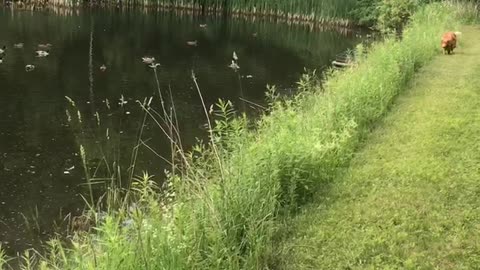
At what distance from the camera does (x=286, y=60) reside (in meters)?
20.4

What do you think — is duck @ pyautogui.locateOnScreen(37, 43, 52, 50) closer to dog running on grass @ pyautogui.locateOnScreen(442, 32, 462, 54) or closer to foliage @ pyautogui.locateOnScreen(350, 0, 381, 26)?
dog running on grass @ pyautogui.locateOnScreen(442, 32, 462, 54)

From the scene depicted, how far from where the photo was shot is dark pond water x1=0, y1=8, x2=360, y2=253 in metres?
8.26

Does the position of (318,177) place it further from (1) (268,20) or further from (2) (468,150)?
(1) (268,20)

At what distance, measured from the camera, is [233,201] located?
4.74 m

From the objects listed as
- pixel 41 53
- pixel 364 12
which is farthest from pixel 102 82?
pixel 364 12

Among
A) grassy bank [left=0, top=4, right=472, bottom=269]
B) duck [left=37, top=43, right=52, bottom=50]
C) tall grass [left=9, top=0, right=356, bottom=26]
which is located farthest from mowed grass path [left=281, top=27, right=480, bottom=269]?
tall grass [left=9, top=0, right=356, bottom=26]

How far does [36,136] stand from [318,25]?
1912 centimetres

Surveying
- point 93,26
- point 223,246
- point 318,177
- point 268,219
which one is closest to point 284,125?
point 318,177

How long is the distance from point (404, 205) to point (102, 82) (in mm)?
11342

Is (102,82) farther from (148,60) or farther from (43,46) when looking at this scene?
(43,46)

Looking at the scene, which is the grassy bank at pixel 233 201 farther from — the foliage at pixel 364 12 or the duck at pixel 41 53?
the foliage at pixel 364 12

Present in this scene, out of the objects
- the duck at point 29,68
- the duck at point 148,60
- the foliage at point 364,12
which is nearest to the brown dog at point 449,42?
the duck at point 148,60

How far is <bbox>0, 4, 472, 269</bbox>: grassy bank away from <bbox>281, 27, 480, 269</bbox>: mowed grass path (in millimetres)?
226

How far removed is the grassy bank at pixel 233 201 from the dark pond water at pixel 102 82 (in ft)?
3.25
